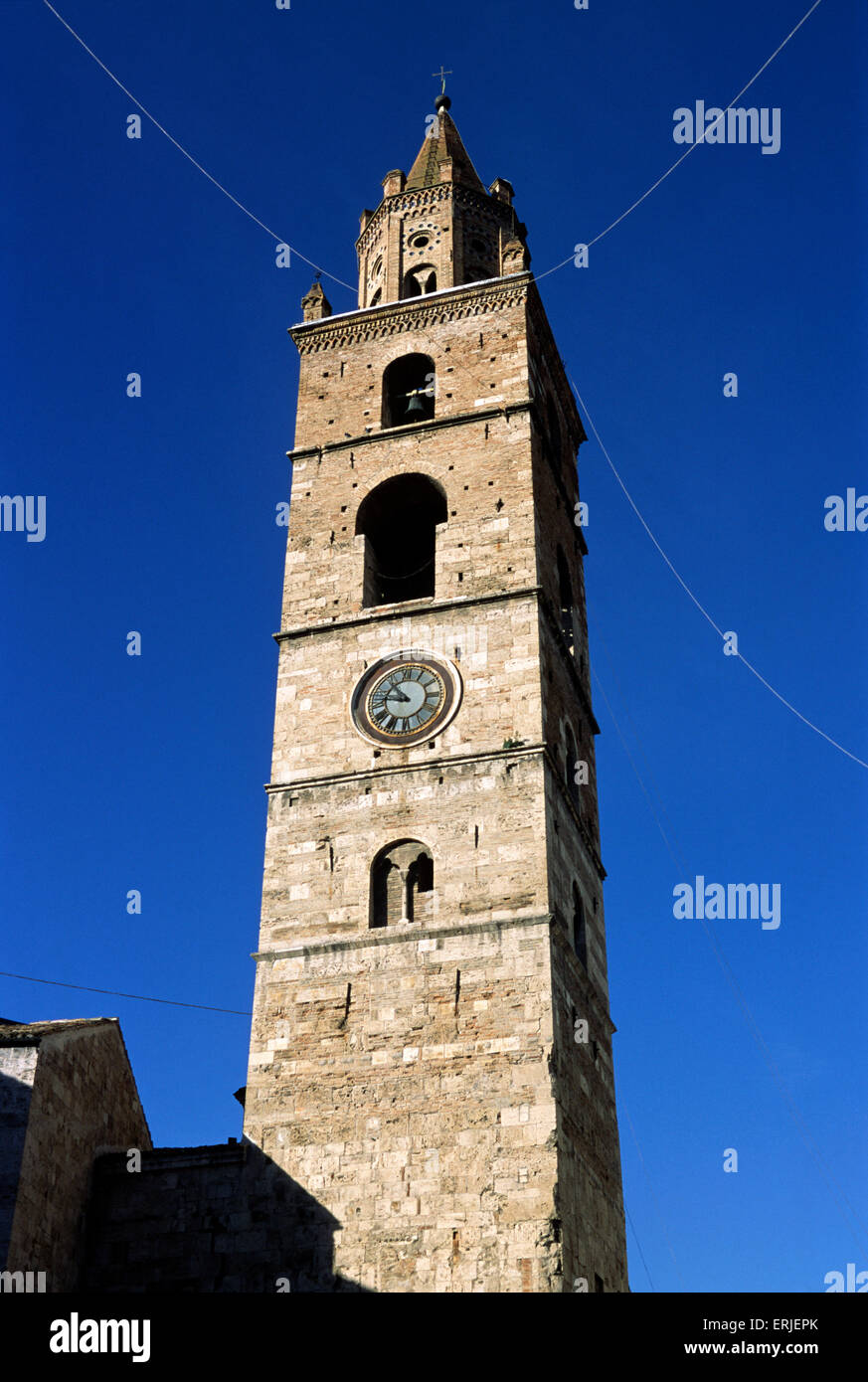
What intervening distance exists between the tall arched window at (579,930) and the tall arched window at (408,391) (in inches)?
375

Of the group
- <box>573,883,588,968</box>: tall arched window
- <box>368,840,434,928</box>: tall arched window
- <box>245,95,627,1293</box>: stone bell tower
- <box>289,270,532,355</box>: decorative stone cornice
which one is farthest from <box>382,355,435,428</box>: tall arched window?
<box>573,883,588,968</box>: tall arched window

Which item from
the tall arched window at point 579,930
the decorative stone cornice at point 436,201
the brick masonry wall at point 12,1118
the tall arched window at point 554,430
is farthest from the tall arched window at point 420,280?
the brick masonry wall at point 12,1118

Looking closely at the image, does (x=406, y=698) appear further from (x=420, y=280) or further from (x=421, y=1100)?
→ (x=420, y=280)

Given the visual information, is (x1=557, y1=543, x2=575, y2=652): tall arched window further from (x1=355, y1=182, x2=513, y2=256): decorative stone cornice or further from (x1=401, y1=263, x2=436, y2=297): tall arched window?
(x1=355, y1=182, x2=513, y2=256): decorative stone cornice

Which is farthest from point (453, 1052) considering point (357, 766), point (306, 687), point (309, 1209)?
point (306, 687)

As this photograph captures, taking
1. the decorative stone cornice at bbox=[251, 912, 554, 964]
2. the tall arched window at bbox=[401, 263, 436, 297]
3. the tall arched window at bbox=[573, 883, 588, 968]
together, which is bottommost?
the decorative stone cornice at bbox=[251, 912, 554, 964]

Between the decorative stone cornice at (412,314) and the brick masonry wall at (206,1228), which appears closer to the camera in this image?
the brick masonry wall at (206,1228)

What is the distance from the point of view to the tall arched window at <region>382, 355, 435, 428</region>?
88.7 feet

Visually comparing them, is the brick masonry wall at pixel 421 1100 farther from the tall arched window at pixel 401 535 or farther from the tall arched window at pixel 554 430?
the tall arched window at pixel 554 430

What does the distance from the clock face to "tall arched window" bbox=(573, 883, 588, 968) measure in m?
3.47

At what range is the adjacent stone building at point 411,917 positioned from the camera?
1855cm

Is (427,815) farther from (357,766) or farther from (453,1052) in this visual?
(453,1052)

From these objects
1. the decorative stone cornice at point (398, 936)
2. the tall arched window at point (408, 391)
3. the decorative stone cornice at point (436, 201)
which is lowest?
the decorative stone cornice at point (398, 936)

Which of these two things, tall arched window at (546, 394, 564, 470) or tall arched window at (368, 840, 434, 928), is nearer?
tall arched window at (368, 840, 434, 928)
